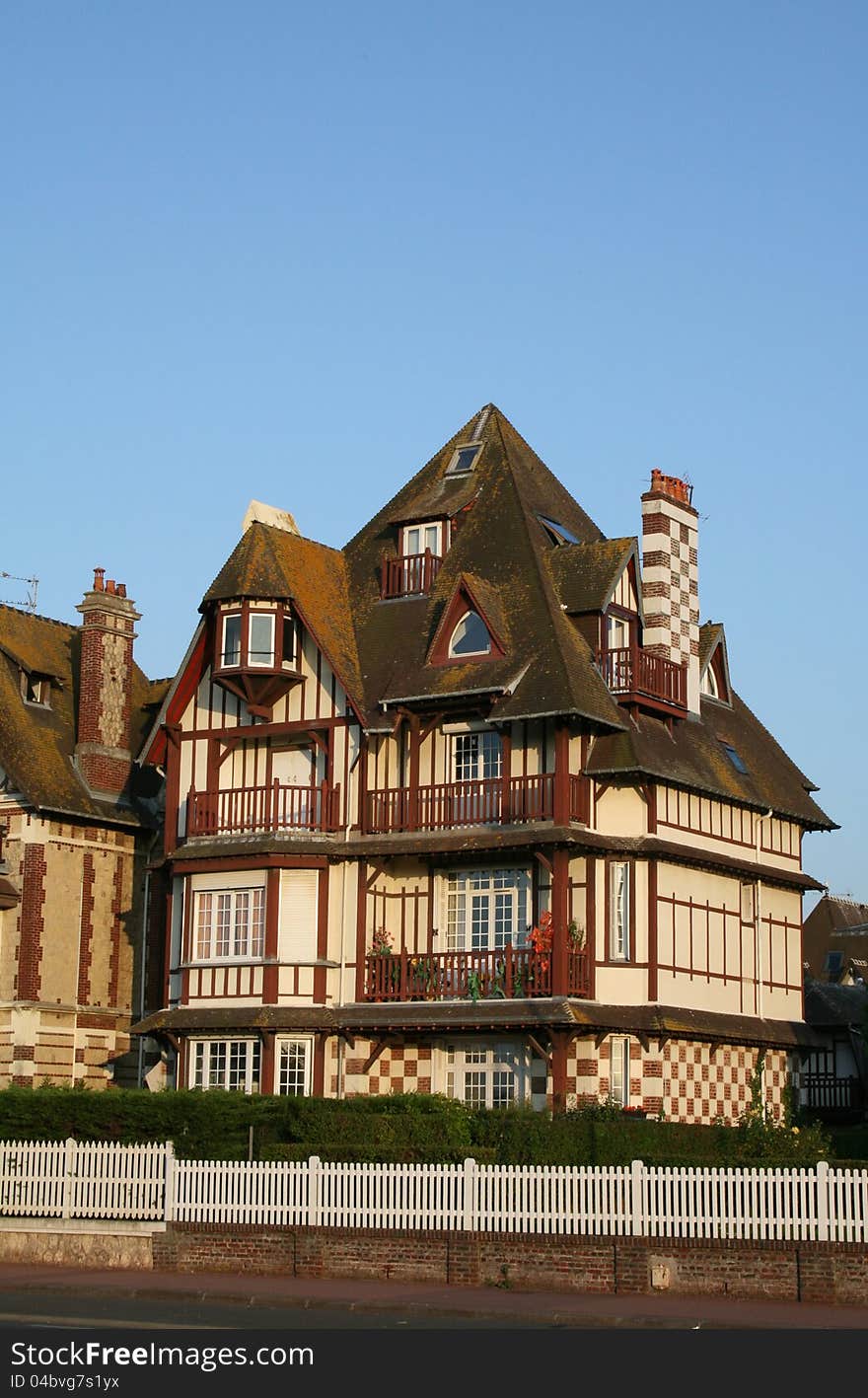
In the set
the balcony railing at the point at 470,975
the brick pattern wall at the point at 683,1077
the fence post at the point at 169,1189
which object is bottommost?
the fence post at the point at 169,1189

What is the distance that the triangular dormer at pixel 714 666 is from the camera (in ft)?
141

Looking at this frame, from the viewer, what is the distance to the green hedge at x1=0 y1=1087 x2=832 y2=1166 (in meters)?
31.5

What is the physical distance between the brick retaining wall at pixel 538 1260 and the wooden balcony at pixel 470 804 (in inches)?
446

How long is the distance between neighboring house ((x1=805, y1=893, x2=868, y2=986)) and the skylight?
27.5 metres

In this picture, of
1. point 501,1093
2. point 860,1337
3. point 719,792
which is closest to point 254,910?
point 501,1093

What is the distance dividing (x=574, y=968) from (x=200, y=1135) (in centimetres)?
768

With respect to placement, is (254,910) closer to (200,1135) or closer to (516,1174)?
(200,1135)

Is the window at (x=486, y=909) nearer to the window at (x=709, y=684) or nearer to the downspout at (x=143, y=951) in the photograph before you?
the window at (x=709, y=684)

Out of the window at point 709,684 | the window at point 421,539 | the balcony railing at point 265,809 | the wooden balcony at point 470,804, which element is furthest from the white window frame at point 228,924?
the window at point 709,684

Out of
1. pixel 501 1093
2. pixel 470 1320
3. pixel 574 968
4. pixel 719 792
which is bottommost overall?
pixel 470 1320

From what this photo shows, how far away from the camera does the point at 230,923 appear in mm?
39406

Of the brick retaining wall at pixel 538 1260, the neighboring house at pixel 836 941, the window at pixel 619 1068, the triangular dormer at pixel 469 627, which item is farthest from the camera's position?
the neighboring house at pixel 836 941

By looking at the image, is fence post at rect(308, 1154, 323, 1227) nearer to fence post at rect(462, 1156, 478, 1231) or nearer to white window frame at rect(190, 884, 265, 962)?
fence post at rect(462, 1156, 478, 1231)

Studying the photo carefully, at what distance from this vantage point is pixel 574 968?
119ft
